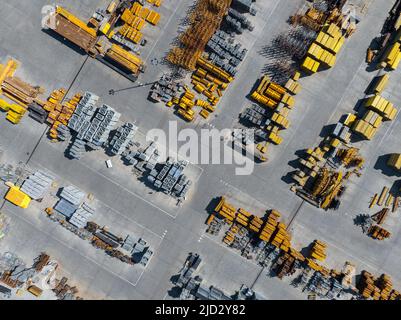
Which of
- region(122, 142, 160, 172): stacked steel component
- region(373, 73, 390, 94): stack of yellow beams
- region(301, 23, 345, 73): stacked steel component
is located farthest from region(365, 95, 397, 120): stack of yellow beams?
region(122, 142, 160, 172): stacked steel component

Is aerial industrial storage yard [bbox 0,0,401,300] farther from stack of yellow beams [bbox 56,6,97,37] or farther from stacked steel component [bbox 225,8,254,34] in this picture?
stacked steel component [bbox 225,8,254,34]

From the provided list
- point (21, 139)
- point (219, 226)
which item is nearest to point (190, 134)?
point (219, 226)

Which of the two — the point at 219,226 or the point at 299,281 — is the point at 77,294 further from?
the point at 299,281

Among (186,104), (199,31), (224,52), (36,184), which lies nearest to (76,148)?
(36,184)

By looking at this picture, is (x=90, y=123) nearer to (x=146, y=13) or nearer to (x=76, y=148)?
(x=76, y=148)

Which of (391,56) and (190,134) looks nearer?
(391,56)

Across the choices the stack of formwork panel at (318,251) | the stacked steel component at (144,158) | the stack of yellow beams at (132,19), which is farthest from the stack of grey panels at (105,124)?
the stack of formwork panel at (318,251)

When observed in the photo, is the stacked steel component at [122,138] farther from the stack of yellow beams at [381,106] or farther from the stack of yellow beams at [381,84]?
the stack of yellow beams at [381,84]
